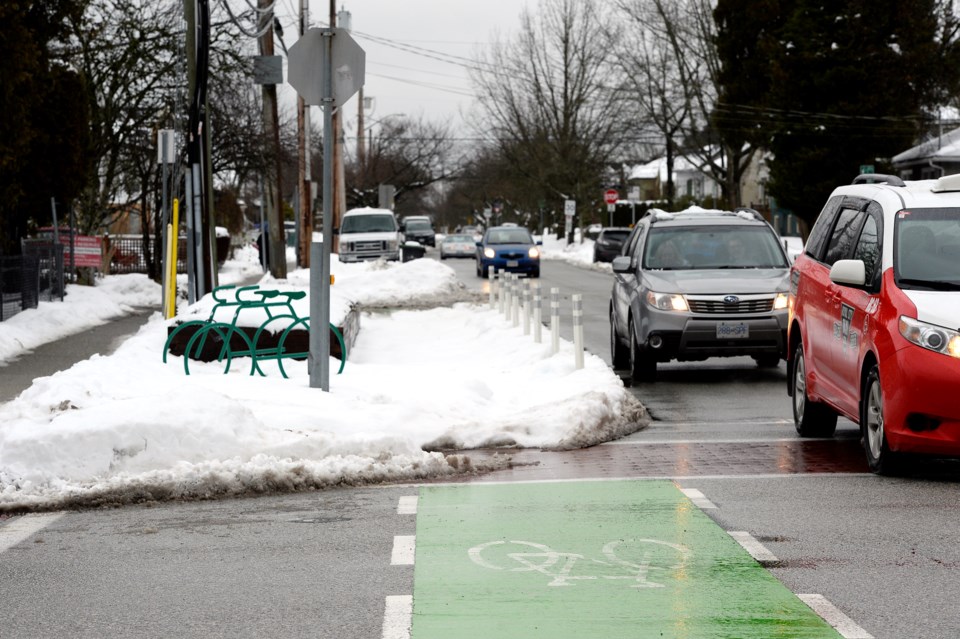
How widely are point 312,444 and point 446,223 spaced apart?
162 meters

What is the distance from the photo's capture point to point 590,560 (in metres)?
6.75

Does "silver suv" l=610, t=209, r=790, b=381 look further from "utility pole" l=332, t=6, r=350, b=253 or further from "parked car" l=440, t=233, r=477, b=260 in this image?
"parked car" l=440, t=233, r=477, b=260

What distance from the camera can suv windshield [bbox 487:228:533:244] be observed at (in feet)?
143

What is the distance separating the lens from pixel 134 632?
5.54m

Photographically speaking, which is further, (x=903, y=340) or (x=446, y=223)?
(x=446, y=223)

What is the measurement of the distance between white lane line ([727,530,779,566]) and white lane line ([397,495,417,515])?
1.79 m

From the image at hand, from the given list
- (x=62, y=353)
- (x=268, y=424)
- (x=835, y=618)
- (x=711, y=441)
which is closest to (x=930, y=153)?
(x=62, y=353)

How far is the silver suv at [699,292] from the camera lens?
14.6 meters

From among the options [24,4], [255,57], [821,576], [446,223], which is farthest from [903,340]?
[446,223]

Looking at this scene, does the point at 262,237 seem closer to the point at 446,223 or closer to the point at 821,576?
the point at 821,576

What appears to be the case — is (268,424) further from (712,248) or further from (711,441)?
(712,248)

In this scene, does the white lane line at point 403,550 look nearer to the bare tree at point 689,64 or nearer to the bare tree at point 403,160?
the bare tree at point 689,64

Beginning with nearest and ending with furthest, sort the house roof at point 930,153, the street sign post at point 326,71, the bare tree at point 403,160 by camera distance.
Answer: the street sign post at point 326,71, the house roof at point 930,153, the bare tree at point 403,160

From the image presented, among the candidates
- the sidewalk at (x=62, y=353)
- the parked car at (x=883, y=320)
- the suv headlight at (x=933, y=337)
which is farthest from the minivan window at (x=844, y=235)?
the sidewalk at (x=62, y=353)
